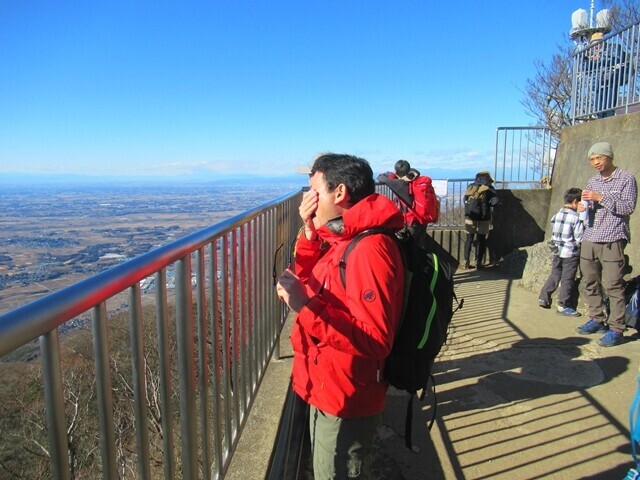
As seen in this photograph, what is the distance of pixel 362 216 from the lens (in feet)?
6.52

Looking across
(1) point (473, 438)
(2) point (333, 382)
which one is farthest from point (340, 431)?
(1) point (473, 438)

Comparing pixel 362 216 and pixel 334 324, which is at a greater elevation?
pixel 362 216

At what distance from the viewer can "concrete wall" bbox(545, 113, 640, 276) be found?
6.53m

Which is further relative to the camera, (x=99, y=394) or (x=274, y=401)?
(x=274, y=401)

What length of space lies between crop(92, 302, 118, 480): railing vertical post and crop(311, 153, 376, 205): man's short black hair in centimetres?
125

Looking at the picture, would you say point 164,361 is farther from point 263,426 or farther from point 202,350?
point 263,426

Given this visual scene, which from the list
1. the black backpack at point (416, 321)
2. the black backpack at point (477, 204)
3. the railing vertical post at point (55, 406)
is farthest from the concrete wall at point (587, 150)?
the railing vertical post at point (55, 406)

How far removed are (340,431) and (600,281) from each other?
15.7ft

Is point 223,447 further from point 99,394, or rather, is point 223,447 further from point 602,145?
point 602,145

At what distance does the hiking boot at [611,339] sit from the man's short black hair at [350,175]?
416 cm

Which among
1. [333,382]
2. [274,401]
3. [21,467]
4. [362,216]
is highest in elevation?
[362,216]

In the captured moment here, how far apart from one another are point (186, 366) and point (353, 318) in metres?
0.62

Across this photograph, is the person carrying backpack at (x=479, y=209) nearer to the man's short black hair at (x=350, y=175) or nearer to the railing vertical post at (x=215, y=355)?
the man's short black hair at (x=350, y=175)

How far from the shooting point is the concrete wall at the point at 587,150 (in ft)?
21.4
